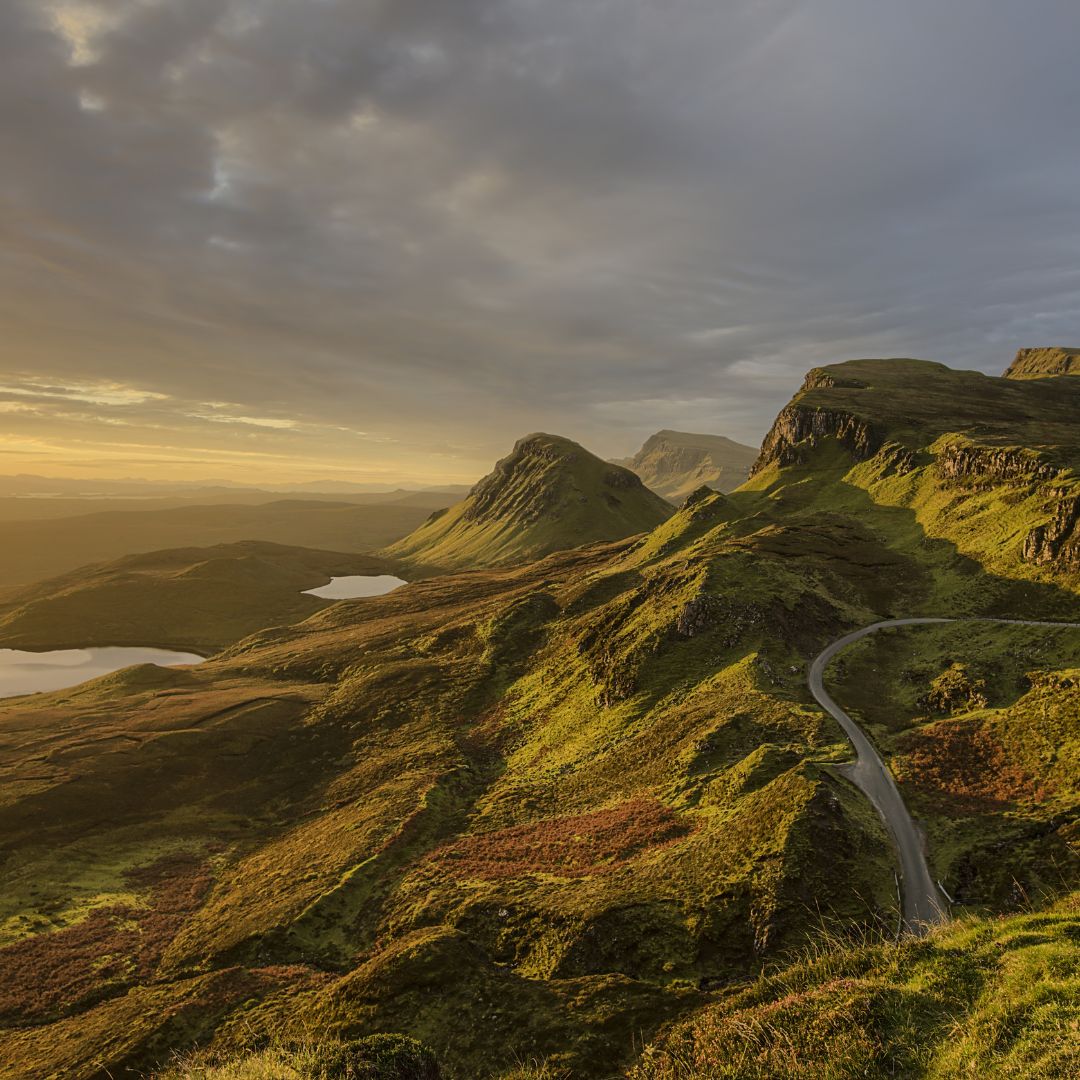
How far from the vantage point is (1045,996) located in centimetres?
1455

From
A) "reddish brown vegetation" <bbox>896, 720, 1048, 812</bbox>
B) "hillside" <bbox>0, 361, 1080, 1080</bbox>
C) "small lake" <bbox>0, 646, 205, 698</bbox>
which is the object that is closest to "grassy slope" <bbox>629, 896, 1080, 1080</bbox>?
"hillside" <bbox>0, 361, 1080, 1080</bbox>

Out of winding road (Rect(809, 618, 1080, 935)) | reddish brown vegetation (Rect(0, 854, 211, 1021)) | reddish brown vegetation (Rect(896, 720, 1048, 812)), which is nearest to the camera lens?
winding road (Rect(809, 618, 1080, 935))

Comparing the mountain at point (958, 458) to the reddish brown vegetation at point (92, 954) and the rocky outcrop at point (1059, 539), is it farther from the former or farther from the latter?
the reddish brown vegetation at point (92, 954)

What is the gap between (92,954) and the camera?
39.9m

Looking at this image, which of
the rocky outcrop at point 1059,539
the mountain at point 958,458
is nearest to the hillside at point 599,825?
the rocky outcrop at point 1059,539

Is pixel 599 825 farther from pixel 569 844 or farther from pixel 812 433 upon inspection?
pixel 812 433

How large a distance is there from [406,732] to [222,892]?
29.8m

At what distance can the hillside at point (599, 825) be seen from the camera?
22656 millimetres

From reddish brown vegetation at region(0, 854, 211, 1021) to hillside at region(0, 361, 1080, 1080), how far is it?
0.86 feet

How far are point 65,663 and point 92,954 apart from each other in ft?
502

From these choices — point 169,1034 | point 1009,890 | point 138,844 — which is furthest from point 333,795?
point 1009,890

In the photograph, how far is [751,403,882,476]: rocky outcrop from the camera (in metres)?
140

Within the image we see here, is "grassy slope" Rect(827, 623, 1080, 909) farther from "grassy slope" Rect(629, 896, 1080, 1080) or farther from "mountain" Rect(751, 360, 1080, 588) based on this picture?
"mountain" Rect(751, 360, 1080, 588)

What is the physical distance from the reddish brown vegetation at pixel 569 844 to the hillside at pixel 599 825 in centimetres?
34
